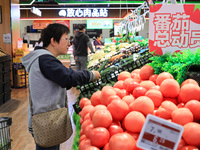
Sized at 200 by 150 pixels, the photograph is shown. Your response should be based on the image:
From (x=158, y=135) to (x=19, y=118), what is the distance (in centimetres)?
427

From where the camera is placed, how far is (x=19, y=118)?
4.71 m

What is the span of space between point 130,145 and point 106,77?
166cm

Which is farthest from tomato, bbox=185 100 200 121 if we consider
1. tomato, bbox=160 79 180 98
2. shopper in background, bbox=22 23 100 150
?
shopper in background, bbox=22 23 100 150

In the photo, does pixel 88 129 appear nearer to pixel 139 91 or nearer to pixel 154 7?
pixel 139 91

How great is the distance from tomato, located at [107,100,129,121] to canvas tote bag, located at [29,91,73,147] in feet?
1.60

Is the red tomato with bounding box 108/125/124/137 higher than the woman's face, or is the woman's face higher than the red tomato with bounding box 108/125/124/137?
the woman's face

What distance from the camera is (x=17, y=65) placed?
7566 millimetres

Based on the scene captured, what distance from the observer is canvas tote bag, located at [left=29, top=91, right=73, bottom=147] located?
173cm

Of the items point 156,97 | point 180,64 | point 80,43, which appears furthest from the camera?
point 80,43

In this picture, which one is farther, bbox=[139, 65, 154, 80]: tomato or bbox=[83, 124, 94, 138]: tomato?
bbox=[139, 65, 154, 80]: tomato

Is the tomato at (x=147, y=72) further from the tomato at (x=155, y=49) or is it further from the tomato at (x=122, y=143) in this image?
the tomato at (x=122, y=143)

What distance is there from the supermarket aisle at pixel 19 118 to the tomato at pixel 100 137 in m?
2.20

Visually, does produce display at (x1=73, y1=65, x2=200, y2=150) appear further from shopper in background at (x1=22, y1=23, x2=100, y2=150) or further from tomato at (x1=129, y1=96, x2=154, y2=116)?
shopper in background at (x1=22, y1=23, x2=100, y2=150)

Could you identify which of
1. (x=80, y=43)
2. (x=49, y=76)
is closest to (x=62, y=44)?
(x=49, y=76)
